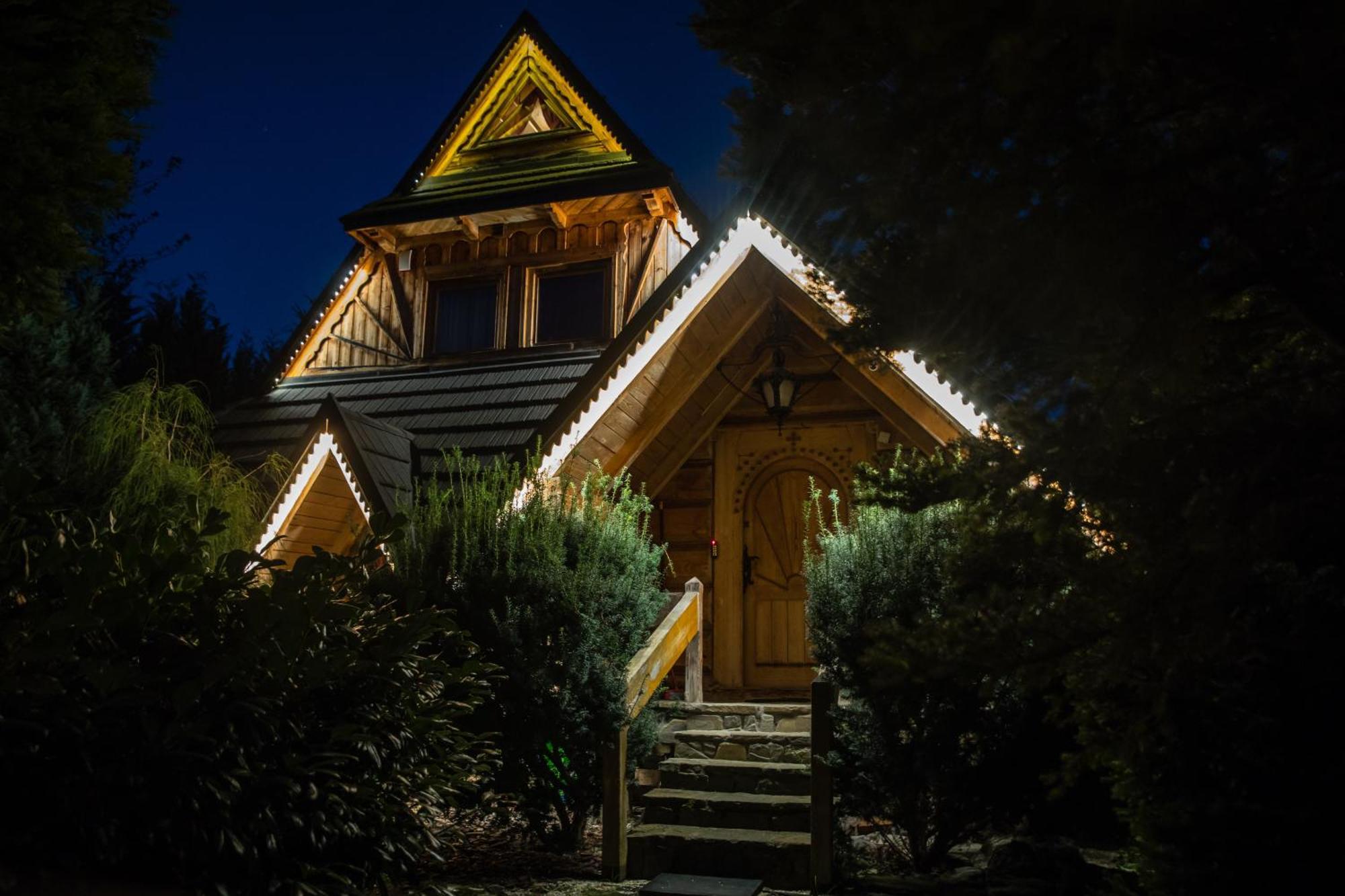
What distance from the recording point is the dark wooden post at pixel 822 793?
18.9 ft

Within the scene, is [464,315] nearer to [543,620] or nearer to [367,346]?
[367,346]

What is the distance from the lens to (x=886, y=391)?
8.55 metres

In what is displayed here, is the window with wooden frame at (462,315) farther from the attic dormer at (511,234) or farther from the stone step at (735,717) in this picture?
the stone step at (735,717)

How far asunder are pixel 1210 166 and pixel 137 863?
390 centimetres

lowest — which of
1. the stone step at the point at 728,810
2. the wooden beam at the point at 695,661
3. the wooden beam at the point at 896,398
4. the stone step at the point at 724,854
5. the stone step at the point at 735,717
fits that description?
the stone step at the point at 724,854

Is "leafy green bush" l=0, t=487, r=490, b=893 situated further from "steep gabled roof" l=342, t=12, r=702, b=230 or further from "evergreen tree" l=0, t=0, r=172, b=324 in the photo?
"steep gabled roof" l=342, t=12, r=702, b=230

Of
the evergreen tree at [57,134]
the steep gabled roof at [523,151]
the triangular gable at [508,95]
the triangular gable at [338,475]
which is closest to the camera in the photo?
the evergreen tree at [57,134]

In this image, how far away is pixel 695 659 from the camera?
852 cm

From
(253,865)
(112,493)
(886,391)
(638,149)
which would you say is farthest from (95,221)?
(638,149)

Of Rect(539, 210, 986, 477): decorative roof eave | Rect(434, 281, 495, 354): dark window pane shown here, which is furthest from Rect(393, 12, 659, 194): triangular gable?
Rect(539, 210, 986, 477): decorative roof eave

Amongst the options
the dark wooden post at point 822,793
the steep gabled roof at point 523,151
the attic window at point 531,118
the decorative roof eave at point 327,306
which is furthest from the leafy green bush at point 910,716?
the decorative roof eave at point 327,306

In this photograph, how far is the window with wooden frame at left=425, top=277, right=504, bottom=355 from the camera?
12719mm

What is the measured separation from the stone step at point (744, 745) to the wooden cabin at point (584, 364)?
2.62 metres

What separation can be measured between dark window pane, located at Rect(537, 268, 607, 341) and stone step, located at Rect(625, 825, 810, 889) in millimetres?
7196
